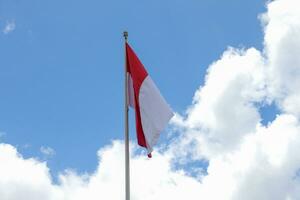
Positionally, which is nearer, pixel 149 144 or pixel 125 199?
pixel 125 199

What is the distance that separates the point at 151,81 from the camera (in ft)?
95.5

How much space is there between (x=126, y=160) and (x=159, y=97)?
382cm

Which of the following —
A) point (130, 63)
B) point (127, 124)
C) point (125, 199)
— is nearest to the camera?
point (125, 199)

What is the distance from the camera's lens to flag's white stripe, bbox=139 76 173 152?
27.9 meters

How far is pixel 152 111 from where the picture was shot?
28.4 m

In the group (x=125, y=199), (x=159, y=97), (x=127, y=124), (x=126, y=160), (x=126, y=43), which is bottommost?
(x=125, y=199)

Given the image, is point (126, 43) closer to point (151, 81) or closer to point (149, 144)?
point (151, 81)

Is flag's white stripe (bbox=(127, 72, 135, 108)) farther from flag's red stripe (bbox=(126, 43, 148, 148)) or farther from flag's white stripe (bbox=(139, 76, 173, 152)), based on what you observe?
flag's white stripe (bbox=(139, 76, 173, 152))

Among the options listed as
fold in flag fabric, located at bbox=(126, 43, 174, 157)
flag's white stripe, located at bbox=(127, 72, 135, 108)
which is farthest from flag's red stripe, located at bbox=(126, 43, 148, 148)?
flag's white stripe, located at bbox=(127, 72, 135, 108)

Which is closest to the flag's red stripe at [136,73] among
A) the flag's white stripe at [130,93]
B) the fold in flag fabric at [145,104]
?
the fold in flag fabric at [145,104]

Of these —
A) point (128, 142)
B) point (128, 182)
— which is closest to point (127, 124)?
point (128, 142)

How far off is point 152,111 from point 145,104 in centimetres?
49

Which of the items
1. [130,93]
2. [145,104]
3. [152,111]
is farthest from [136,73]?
[152,111]

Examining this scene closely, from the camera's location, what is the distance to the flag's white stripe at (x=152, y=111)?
27938mm
